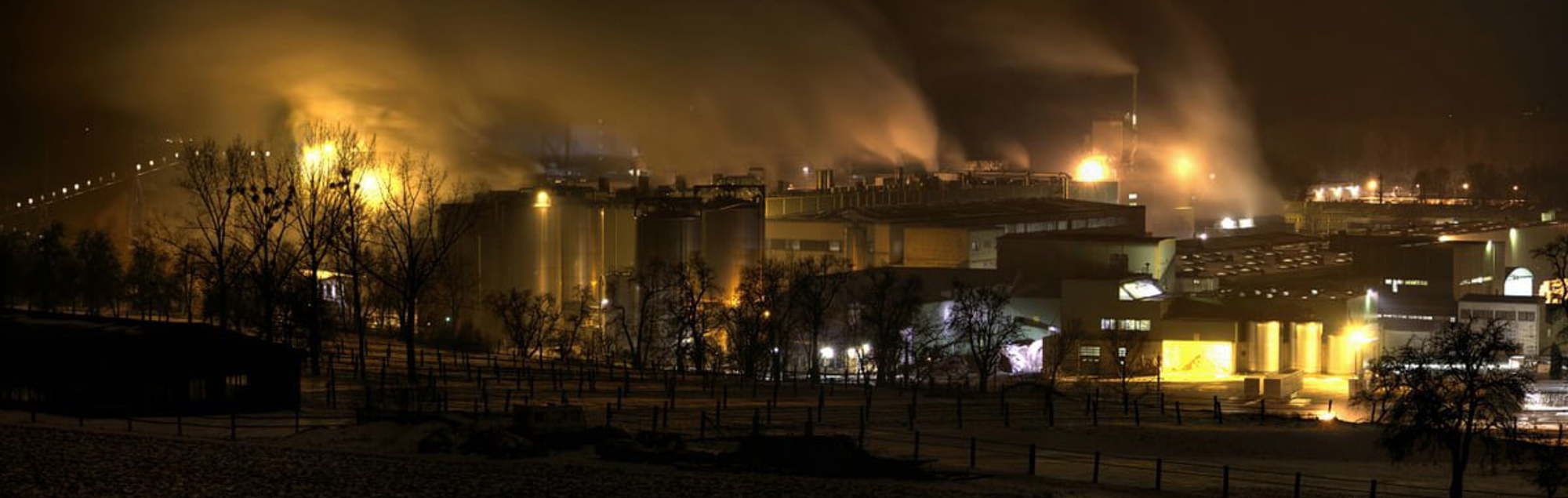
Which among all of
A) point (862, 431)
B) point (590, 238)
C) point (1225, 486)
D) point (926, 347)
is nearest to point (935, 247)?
point (590, 238)

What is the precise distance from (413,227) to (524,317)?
4742 mm

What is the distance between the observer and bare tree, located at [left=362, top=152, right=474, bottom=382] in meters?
27.4

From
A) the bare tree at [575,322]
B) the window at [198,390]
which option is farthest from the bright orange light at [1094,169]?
the window at [198,390]

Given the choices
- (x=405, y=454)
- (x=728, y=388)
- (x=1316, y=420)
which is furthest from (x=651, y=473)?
(x=1316, y=420)

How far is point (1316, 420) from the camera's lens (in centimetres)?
2148

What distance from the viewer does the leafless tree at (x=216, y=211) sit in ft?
88.9

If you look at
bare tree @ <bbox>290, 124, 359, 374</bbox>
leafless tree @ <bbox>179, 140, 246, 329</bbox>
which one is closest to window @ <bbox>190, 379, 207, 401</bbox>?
bare tree @ <bbox>290, 124, 359, 374</bbox>

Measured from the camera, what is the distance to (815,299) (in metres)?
27.1

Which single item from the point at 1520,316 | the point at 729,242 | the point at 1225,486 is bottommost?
the point at 1225,486

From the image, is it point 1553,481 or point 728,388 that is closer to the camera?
point 1553,481

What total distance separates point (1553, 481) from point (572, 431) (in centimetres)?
803

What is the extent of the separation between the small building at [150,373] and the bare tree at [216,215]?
17.0 feet

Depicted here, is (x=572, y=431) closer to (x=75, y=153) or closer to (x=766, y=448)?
(x=766, y=448)

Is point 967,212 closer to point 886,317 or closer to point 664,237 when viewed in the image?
point 664,237
